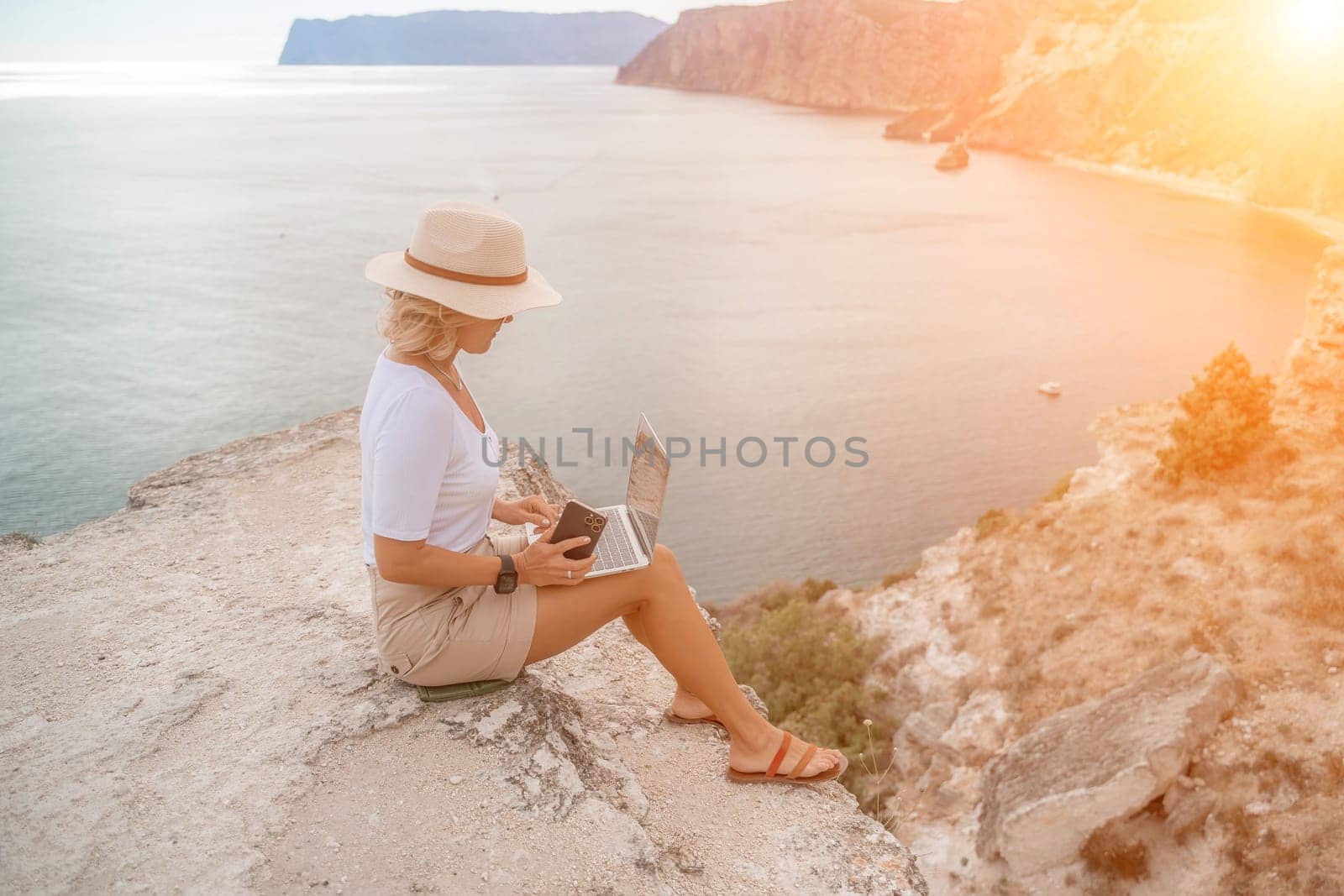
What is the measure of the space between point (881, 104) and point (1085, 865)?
167983mm

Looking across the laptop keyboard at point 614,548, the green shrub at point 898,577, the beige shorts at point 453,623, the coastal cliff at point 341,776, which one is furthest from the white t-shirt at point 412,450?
the green shrub at point 898,577

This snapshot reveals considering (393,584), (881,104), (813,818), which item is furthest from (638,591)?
(881,104)

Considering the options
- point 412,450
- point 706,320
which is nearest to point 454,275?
point 412,450

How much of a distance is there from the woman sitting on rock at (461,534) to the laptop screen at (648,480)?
167 millimetres

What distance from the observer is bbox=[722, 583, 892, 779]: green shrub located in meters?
17.5

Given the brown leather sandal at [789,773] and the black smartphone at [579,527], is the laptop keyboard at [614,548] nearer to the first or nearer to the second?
the black smartphone at [579,527]

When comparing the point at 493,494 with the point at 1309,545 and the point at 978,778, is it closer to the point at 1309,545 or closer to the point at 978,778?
the point at 978,778

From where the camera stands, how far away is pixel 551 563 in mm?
3387

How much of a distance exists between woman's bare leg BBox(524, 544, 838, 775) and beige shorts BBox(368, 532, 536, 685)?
0.07 m

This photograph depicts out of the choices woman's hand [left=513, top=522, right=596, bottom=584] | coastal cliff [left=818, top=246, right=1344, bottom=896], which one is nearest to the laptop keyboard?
woman's hand [left=513, top=522, right=596, bottom=584]

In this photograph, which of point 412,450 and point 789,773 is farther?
point 789,773

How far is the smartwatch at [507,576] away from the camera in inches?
133

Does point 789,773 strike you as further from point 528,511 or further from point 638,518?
point 528,511
